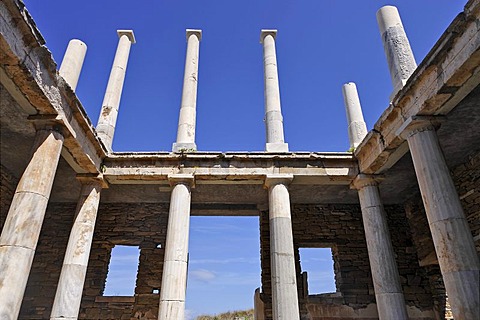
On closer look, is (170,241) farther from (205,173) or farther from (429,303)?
(429,303)

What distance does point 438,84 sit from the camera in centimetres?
530

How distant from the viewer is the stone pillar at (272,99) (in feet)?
28.1

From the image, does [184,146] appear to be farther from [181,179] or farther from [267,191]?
[267,191]

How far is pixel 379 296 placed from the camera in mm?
6891

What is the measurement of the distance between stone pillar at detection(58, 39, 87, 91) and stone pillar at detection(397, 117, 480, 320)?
24.7ft

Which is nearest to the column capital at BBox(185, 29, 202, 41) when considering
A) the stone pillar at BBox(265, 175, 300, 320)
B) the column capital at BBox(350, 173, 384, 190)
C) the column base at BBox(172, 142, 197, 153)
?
the column base at BBox(172, 142, 197, 153)

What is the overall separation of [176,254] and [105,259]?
4.05 meters

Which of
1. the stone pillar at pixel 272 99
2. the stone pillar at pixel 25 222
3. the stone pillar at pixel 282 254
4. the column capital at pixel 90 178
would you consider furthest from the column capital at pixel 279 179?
the stone pillar at pixel 25 222

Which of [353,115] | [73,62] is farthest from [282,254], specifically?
[73,62]

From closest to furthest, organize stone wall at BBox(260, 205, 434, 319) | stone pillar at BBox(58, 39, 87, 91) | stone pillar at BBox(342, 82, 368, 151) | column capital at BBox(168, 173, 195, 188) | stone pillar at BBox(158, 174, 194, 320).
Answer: stone pillar at BBox(158, 174, 194, 320) → column capital at BBox(168, 173, 195, 188) → stone pillar at BBox(58, 39, 87, 91) → stone wall at BBox(260, 205, 434, 319) → stone pillar at BBox(342, 82, 368, 151)

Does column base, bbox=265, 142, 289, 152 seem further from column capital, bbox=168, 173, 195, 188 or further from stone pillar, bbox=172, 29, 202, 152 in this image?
column capital, bbox=168, 173, 195, 188

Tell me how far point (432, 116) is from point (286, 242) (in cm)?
373

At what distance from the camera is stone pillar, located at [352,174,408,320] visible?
6.70 meters

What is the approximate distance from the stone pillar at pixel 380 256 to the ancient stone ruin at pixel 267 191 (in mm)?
31
